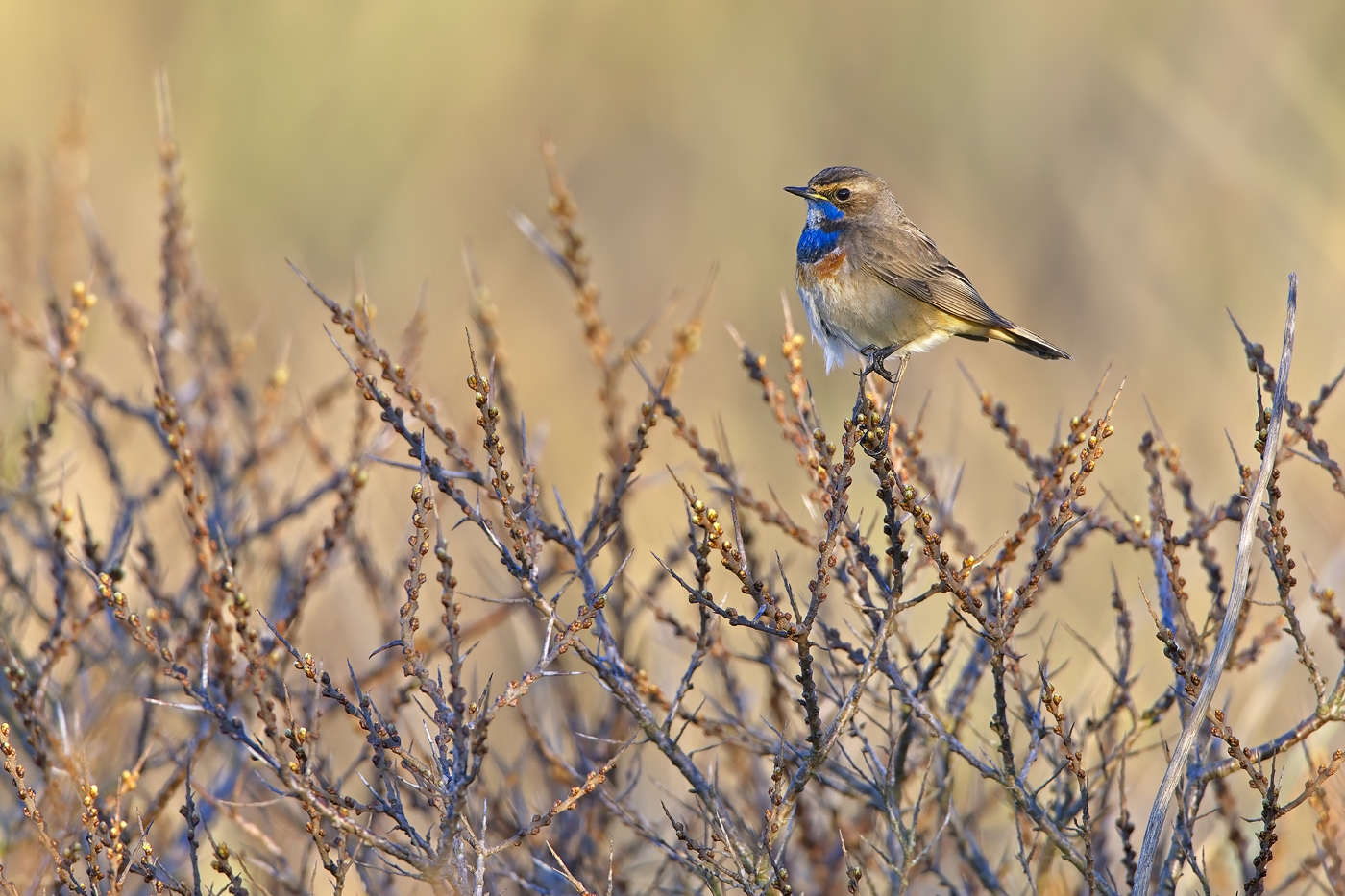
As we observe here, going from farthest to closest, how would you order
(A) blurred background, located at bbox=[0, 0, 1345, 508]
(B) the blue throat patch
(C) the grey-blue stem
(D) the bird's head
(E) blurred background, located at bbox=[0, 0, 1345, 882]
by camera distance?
(A) blurred background, located at bbox=[0, 0, 1345, 508] → (E) blurred background, located at bbox=[0, 0, 1345, 882] → (D) the bird's head → (B) the blue throat patch → (C) the grey-blue stem

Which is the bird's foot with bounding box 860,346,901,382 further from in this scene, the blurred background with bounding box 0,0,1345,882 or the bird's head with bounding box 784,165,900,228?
the blurred background with bounding box 0,0,1345,882

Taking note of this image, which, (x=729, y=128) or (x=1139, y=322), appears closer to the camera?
(x=1139, y=322)

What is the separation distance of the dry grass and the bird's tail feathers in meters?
0.44

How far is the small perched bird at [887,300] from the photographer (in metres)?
4.51

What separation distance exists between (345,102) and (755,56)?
3436 millimetres

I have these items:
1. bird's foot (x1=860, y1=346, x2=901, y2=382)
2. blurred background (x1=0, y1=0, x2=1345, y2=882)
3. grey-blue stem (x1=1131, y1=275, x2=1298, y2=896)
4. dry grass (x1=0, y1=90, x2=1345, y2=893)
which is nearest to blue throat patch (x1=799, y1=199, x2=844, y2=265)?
bird's foot (x1=860, y1=346, x2=901, y2=382)

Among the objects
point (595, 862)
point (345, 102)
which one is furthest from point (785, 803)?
point (345, 102)

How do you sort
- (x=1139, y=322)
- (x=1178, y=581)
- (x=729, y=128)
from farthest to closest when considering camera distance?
(x=729, y=128)
(x=1139, y=322)
(x=1178, y=581)

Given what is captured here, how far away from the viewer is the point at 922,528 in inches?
98.7

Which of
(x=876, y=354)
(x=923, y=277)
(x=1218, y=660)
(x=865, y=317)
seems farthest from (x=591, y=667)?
(x=923, y=277)

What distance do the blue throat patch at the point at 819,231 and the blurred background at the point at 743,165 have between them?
1.83 meters

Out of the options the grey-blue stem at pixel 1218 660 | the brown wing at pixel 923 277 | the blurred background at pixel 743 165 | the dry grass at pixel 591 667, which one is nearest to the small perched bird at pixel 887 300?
the brown wing at pixel 923 277

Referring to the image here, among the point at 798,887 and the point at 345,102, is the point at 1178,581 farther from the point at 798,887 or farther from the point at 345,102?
the point at 345,102

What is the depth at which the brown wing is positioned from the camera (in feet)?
14.8
